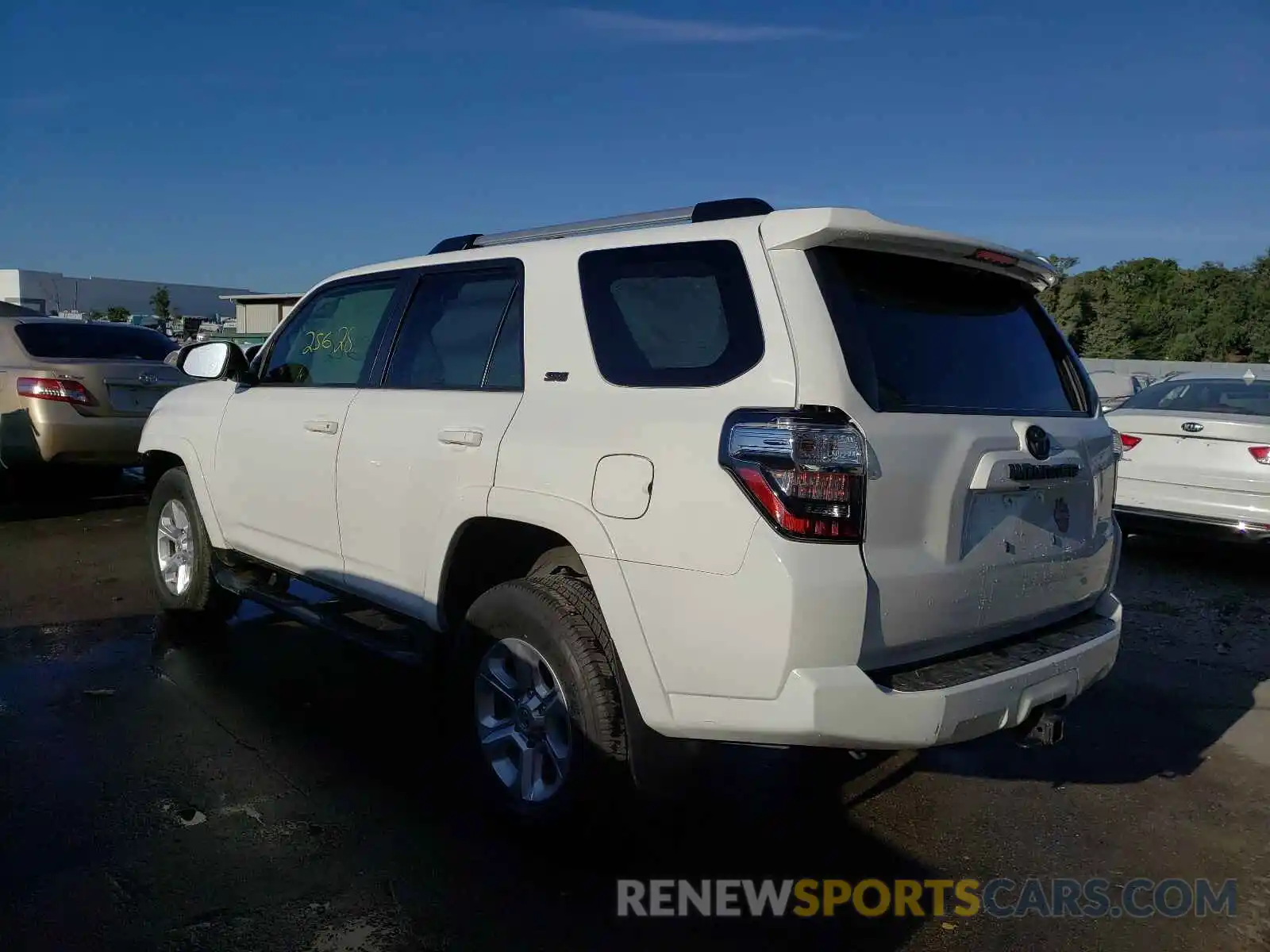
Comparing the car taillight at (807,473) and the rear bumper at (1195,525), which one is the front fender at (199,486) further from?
the rear bumper at (1195,525)

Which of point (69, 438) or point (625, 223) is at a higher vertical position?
point (625, 223)

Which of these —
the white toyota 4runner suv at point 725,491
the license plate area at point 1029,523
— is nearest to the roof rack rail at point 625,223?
the white toyota 4runner suv at point 725,491

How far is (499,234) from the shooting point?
4133 mm

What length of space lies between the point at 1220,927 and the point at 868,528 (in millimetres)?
1714

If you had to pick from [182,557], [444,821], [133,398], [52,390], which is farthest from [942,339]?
[52,390]

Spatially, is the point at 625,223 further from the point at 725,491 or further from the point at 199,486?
the point at 199,486

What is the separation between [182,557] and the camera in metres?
5.64

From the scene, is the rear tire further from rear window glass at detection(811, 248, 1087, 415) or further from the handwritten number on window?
the handwritten number on window

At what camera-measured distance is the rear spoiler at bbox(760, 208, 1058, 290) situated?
2805 millimetres

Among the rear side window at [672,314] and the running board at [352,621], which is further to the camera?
the running board at [352,621]

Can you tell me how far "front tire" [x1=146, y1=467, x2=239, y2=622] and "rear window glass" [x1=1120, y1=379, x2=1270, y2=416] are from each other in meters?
6.86

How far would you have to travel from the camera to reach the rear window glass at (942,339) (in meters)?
2.84

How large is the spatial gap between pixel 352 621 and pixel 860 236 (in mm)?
2632

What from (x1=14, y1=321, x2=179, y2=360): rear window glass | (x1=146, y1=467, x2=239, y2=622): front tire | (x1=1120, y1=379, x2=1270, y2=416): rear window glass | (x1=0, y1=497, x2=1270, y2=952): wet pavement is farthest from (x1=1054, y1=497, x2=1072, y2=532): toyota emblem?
(x1=14, y1=321, x2=179, y2=360): rear window glass
